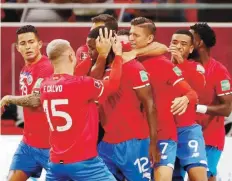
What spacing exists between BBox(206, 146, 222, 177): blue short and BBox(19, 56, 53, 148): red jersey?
4.69 feet

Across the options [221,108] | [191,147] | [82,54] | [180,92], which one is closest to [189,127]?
[191,147]

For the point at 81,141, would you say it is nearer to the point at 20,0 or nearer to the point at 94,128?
the point at 94,128

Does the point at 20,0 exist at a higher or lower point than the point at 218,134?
higher

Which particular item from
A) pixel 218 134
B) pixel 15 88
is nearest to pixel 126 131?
pixel 218 134

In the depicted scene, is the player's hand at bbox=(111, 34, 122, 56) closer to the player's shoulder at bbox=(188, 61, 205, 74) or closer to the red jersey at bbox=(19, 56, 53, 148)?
the red jersey at bbox=(19, 56, 53, 148)

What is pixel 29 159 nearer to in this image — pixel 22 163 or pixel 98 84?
pixel 22 163

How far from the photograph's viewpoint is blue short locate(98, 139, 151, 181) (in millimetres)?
7967

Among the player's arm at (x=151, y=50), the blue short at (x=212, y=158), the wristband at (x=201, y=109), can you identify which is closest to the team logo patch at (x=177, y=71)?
the player's arm at (x=151, y=50)

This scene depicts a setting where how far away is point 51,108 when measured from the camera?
7.32 m

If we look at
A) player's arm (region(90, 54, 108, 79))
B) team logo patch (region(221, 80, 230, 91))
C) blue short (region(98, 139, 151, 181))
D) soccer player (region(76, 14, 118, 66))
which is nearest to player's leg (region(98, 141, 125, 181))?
blue short (region(98, 139, 151, 181))

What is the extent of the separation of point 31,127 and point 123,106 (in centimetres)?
96

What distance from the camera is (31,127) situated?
28.0ft

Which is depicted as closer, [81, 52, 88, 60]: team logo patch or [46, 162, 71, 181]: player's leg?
[46, 162, 71, 181]: player's leg

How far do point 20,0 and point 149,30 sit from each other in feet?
11.7
